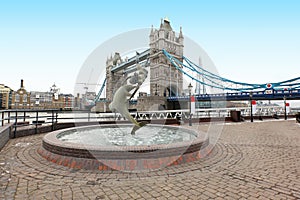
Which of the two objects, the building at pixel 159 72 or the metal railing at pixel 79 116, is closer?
the metal railing at pixel 79 116

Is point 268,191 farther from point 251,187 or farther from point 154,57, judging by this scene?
point 154,57

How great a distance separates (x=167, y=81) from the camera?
151ft

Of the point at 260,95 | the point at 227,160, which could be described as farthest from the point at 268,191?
the point at 260,95

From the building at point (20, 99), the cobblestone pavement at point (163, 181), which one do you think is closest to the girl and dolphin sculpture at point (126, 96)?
the cobblestone pavement at point (163, 181)

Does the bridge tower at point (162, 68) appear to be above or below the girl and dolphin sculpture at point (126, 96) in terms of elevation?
above

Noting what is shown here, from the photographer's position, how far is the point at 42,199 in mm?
2592

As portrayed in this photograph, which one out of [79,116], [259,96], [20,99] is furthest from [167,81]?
[20,99]

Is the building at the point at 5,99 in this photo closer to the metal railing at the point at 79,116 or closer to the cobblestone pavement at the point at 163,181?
the metal railing at the point at 79,116

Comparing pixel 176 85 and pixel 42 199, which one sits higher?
pixel 176 85

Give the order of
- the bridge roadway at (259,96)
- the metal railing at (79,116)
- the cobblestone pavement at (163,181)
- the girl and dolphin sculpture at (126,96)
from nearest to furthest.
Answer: the cobblestone pavement at (163,181), the girl and dolphin sculpture at (126,96), the metal railing at (79,116), the bridge roadway at (259,96)

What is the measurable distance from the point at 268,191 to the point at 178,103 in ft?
130

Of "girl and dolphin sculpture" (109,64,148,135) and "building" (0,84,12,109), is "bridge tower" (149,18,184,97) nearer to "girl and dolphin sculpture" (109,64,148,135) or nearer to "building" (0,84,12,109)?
"girl and dolphin sculpture" (109,64,148,135)

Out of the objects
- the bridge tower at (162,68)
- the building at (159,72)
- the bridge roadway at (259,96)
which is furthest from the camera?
the bridge tower at (162,68)

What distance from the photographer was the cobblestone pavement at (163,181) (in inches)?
109
